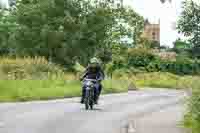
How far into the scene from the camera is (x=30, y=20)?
59125 millimetres

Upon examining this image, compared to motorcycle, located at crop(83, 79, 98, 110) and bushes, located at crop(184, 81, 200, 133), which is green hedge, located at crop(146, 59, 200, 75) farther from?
bushes, located at crop(184, 81, 200, 133)

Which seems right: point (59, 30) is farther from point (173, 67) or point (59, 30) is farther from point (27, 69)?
point (27, 69)

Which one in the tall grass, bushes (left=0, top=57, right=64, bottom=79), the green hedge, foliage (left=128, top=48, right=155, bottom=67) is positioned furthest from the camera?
foliage (left=128, top=48, right=155, bottom=67)

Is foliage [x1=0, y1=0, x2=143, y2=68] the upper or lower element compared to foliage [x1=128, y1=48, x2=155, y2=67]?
upper

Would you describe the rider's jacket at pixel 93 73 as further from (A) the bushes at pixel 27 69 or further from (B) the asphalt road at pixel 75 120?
(A) the bushes at pixel 27 69

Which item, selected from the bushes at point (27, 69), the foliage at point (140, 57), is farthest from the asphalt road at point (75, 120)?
the foliage at point (140, 57)

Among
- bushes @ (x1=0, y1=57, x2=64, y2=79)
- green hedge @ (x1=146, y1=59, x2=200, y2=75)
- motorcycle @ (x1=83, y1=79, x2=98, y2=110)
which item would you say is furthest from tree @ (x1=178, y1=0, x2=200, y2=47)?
green hedge @ (x1=146, y1=59, x2=200, y2=75)

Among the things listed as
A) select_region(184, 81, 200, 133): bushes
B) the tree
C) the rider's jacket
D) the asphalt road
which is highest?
the tree

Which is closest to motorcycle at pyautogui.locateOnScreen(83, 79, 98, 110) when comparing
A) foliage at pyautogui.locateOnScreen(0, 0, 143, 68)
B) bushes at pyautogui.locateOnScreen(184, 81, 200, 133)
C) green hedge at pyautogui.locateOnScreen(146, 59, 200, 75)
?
bushes at pyautogui.locateOnScreen(184, 81, 200, 133)

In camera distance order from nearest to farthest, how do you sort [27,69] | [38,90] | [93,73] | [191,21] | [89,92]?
[191,21], [89,92], [93,73], [38,90], [27,69]

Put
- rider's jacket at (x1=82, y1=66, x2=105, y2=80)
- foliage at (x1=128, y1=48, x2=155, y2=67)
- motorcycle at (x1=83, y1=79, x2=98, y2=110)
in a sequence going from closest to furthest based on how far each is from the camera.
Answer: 1. motorcycle at (x1=83, y1=79, x2=98, y2=110)
2. rider's jacket at (x1=82, y1=66, x2=105, y2=80)
3. foliage at (x1=128, y1=48, x2=155, y2=67)

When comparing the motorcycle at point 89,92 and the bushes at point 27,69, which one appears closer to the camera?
the motorcycle at point 89,92

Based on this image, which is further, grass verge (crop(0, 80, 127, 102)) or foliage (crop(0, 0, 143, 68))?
foliage (crop(0, 0, 143, 68))

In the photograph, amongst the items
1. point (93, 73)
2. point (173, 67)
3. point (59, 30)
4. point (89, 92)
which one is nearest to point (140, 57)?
point (173, 67)
